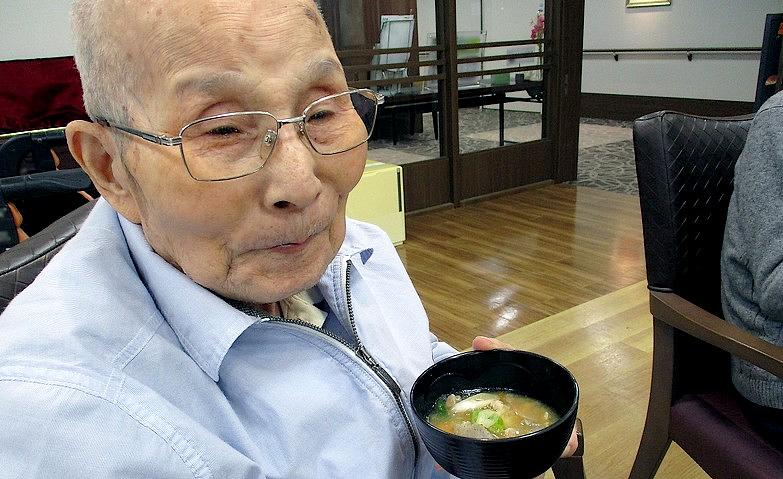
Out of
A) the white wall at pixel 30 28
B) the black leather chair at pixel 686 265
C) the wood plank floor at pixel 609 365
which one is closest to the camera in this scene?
the black leather chair at pixel 686 265

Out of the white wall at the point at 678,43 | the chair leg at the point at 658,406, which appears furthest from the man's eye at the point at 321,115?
the white wall at the point at 678,43

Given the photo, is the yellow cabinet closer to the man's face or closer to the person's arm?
the person's arm

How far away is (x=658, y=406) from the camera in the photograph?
4.71 ft

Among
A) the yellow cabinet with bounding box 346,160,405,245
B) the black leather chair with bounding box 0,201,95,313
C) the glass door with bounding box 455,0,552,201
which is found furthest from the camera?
the glass door with bounding box 455,0,552,201

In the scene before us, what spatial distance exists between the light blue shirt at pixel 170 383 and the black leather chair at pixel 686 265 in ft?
2.53

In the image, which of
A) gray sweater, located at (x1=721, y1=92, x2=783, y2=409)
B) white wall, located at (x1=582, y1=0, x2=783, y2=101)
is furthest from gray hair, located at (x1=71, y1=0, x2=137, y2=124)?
white wall, located at (x1=582, y1=0, x2=783, y2=101)

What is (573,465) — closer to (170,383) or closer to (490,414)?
(490,414)

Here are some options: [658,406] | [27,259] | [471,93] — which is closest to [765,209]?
[658,406]

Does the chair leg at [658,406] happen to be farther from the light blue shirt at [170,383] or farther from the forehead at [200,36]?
the forehead at [200,36]

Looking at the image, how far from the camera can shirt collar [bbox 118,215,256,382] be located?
0.66 metres

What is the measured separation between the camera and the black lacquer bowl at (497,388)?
611mm

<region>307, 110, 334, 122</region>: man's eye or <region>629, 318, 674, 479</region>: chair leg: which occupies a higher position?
<region>307, 110, 334, 122</region>: man's eye

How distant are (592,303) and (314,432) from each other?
2508 millimetres

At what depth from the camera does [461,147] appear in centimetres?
477
